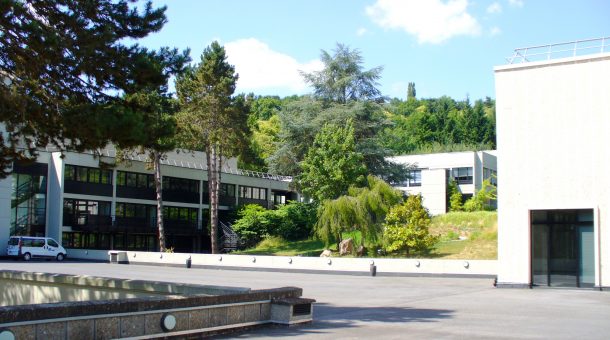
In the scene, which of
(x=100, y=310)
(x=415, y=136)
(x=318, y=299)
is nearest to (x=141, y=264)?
(x=318, y=299)

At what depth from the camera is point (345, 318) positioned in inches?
592

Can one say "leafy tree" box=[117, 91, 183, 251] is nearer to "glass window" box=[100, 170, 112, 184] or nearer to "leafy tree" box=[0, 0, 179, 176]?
"leafy tree" box=[0, 0, 179, 176]

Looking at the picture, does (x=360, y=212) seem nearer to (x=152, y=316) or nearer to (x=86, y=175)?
(x=86, y=175)

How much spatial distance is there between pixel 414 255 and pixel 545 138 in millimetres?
16585

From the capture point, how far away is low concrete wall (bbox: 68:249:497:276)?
30.5 meters

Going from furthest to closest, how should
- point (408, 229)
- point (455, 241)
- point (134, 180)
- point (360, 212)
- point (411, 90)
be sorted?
point (411, 90) < point (134, 180) < point (455, 241) < point (360, 212) < point (408, 229)

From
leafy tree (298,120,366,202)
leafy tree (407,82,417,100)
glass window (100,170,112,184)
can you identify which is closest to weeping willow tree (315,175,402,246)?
leafy tree (298,120,366,202)

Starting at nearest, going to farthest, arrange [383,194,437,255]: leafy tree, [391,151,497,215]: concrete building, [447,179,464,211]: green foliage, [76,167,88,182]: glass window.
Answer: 1. [383,194,437,255]: leafy tree
2. [76,167,88,182]: glass window
3. [447,179,464,211]: green foliage
4. [391,151,497,215]: concrete building

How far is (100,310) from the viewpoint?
34.4ft

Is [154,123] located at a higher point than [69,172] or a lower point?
lower

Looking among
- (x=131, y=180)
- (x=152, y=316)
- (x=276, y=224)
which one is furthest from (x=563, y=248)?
(x=131, y=180)

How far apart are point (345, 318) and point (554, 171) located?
498 inches

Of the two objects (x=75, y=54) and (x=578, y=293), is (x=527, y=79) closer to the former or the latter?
(x=578, y=293)

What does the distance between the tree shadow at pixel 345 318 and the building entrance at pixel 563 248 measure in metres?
9.21
